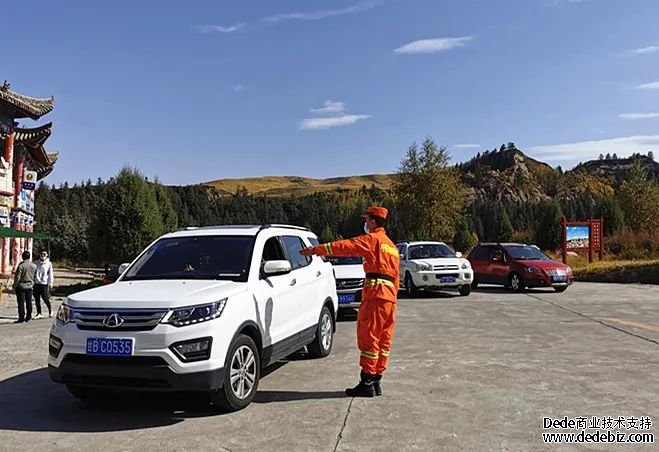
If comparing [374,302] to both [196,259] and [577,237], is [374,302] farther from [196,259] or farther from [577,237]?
[577,237]

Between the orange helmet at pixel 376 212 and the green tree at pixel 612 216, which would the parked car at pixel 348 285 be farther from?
the green tree at pixel 612 216

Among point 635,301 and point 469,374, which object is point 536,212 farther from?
point 469,374

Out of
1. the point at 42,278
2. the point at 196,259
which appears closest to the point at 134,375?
the point at 196,259

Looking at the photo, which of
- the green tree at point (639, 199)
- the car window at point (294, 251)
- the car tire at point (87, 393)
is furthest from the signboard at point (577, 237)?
the car tire at point (87, 393)

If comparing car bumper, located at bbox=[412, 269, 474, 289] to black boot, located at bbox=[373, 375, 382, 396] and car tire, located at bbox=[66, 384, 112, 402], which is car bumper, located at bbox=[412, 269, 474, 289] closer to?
black boot, located at bbox=[373, 375, 382, 396]

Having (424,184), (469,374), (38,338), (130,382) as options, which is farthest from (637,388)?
(424,184)

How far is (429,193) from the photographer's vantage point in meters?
38.1

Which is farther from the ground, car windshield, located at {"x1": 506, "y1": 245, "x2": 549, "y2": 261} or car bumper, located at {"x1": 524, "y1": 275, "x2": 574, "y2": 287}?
car windshield, located at {"x1": 506, "y1": 245, "x2": 549, "y2": 261}

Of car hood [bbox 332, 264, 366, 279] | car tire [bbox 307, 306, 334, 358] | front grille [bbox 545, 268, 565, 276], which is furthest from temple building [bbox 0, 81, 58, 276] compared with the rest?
car tire [bbox 307, 306, 334, 358]

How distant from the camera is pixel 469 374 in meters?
7.40

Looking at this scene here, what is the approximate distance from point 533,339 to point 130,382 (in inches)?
273

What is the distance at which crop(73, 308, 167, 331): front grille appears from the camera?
5.33 meters

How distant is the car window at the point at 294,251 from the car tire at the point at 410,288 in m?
10.7

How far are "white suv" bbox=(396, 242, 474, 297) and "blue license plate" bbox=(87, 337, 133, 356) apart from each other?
1360 centimetres
